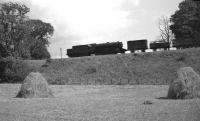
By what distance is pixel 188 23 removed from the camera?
7831 centimetres

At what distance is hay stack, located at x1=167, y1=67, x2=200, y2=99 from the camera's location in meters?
22.5

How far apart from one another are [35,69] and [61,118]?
56.8 metres

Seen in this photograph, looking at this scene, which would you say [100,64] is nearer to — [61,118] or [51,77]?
[51,77]

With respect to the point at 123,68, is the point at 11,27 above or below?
above

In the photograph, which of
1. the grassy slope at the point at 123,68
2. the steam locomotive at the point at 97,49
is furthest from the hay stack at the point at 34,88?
the steam locomotive at the point at 97,49

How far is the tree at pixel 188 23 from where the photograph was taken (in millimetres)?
74900

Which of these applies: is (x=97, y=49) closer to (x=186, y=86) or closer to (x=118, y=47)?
(x=118, y=47)

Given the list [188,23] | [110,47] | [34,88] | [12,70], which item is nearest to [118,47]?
[110,47]

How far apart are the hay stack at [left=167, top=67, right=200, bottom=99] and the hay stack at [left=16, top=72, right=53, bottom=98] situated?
10.1 m

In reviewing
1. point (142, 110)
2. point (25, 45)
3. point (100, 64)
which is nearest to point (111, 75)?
point (100, 64)

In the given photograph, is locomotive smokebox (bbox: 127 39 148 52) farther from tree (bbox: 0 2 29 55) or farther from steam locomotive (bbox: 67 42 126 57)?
tree (bbox: 0 2 29 55)

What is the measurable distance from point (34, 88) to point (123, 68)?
35.8 metres

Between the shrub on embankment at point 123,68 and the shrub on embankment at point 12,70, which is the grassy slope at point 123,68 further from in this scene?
the shrub on embankment at point 12,70

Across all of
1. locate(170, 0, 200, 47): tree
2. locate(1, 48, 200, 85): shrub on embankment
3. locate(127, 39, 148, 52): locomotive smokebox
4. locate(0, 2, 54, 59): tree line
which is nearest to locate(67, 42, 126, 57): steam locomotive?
locate(127, 39, 148, 52): locomotive smokebox
